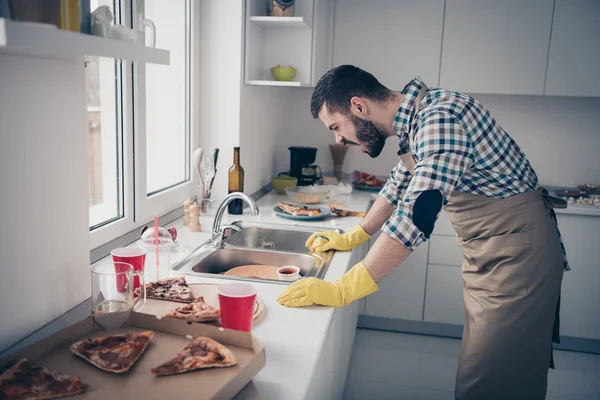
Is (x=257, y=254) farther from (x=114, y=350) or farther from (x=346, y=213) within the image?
(x=114, y=350)

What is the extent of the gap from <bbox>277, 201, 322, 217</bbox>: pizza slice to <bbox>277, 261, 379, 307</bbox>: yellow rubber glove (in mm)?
998

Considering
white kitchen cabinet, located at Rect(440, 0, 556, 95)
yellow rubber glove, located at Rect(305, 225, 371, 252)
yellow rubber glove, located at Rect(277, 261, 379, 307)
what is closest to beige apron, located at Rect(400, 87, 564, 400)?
yellow rubber glove, located at Rect(305, 225, 371, 252)

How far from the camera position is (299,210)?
255cm

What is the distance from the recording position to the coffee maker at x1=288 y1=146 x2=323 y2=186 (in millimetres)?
3244

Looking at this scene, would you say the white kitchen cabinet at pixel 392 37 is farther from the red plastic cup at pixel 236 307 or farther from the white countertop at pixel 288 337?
the red plastic cup at pixel 236 307

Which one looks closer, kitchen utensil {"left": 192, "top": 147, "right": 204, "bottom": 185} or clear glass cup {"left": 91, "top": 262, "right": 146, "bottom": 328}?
clear glass cup {"left": 91, "top": 262, "right": 146, "bottom": 328}

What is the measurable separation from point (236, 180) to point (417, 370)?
4.55 feet

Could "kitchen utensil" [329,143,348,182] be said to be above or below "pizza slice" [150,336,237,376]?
above

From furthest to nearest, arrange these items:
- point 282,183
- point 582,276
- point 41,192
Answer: point 282,183 → point 582,276 → point 41,192

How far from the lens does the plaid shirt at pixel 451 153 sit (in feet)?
4.66

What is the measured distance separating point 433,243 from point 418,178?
178cm

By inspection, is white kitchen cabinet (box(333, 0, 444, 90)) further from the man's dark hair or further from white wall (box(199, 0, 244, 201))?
the man's dark hair

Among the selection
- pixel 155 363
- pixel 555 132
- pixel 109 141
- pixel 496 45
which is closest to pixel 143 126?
pixel 109 141

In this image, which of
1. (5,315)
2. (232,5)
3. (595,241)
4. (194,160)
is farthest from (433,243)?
(5,315)
